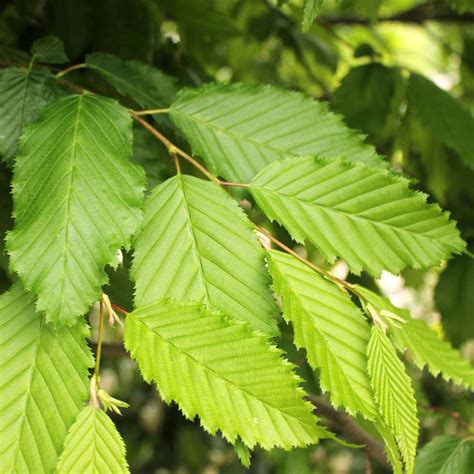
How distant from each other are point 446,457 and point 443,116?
54 centimetres

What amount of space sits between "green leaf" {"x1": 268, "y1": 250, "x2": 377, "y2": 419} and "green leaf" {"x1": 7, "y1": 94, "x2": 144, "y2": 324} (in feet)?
0.49

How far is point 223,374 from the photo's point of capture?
1.76 feet

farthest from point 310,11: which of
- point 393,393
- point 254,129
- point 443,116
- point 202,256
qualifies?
point 443,116

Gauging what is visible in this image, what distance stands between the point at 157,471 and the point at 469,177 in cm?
206

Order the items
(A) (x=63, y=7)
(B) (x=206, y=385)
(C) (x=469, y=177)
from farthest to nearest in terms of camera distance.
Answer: (C) (x=469, y=177)
(A) (x=63, y=7)
(B) (x=206, y=385)

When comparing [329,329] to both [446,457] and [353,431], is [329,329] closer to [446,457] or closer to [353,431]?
[446,457]

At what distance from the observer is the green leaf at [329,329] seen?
569mm

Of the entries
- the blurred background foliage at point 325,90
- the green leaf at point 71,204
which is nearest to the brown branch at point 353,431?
the blurred background foliage at point 325,90

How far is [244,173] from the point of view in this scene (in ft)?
2.26

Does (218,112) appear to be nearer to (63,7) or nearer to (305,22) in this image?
(305,22)

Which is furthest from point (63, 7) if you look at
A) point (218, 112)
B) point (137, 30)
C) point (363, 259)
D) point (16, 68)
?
point (363, 259)

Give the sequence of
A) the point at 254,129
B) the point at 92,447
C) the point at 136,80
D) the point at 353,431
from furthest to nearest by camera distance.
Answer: the point at 353,431, the point at 136,80, the point at 254,129, the point at 92,447

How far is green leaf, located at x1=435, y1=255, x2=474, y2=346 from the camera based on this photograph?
114 centimetres

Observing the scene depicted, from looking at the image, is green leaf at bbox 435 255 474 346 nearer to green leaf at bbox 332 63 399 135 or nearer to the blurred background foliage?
the blurred background foliage
